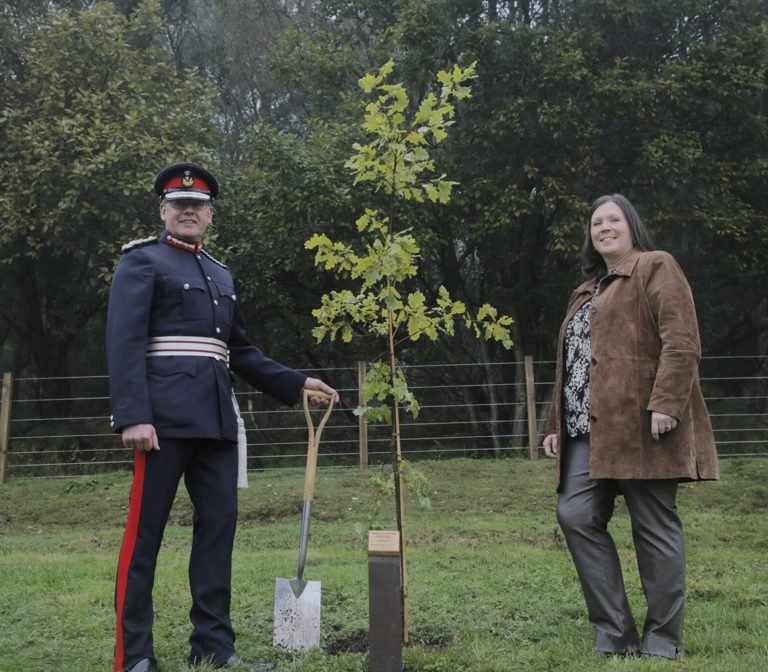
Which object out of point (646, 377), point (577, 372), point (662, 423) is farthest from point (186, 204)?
point (662, 423)

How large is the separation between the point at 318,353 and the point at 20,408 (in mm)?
4790

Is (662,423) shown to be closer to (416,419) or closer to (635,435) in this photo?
(635,435)

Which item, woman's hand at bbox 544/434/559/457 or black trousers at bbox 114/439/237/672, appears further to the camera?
woman's hand at bbox 544/434/559/457

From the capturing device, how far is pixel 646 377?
12.1 ft

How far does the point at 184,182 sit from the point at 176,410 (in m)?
0.99

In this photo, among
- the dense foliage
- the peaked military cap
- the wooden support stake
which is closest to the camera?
the wooden support stake

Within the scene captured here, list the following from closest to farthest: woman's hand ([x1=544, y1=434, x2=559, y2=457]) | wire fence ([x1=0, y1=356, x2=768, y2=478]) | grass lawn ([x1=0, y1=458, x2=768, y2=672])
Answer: grass lawn ([x1=0, y1=458, x2=768, y2=672])
woman's hand ([x1=544, y1=434, x2=559, y2=457])
wire fence ([x1=0, y1=356, x2=768, y2=478])

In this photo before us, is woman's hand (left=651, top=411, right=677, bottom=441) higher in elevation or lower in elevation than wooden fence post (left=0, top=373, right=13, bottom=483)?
higher

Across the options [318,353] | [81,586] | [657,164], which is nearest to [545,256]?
[657,164]

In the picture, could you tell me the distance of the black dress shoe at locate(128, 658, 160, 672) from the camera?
353 cm

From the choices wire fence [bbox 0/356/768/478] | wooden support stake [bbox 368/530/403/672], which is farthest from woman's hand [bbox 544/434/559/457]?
wire fence [bbox 0/356/768/478]

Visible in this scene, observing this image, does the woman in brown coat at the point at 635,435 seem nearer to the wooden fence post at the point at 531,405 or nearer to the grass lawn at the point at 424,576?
the grass lawn at the point at 424,576

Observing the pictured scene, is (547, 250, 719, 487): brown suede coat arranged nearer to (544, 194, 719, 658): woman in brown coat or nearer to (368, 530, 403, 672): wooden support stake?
(544, 194, 719, 658): woman in brown coat

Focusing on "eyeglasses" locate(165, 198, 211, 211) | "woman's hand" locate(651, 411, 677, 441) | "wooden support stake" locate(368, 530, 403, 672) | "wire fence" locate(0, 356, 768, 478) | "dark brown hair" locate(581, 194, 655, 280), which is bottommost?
"wire fence" locate(0, 356, 768, 478)
